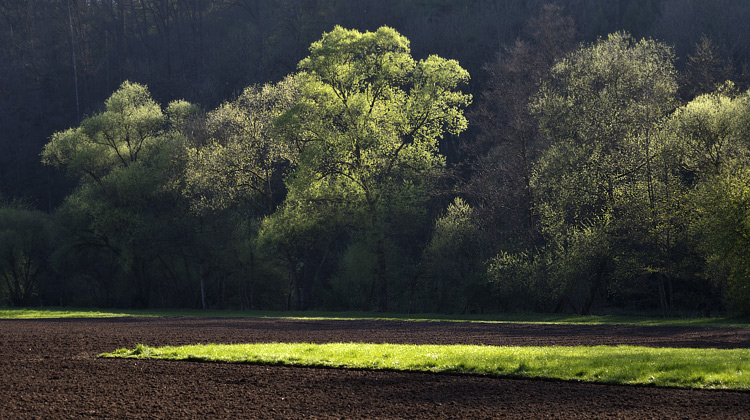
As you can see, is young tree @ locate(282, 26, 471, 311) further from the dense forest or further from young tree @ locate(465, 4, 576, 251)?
young tree @ locate(465, 4, 576, 251)

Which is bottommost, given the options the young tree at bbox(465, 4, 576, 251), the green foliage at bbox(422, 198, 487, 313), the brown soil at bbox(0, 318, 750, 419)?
the brown soil at bbox(0, 318, 750, 419)

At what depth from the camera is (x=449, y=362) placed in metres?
16.8

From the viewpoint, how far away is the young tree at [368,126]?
156 ft

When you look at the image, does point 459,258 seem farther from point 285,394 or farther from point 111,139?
point 285,394

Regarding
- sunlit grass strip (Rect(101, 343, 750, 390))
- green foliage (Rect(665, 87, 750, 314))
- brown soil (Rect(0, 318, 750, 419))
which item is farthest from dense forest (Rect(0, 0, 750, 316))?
brown soil (Rect(0, 318, 750, 419))

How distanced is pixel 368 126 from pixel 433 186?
21.6ft

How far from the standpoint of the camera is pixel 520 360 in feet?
54.6

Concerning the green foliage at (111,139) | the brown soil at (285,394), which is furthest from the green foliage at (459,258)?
the brown soil at (285,394)

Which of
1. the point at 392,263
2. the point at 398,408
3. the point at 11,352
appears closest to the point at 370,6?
the point at 392,263

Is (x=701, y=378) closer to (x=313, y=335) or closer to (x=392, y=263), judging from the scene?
(x=313, y=335)

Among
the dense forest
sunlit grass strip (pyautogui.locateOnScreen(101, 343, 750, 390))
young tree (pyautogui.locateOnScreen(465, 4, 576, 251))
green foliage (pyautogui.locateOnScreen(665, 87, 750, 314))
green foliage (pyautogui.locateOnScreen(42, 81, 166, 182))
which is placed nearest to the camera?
sunlit grass strip (pyautogui.locateOnScreen(101, 343, 750, 390))

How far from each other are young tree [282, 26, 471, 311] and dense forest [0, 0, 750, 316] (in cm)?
16

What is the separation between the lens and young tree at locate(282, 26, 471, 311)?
4766 cm

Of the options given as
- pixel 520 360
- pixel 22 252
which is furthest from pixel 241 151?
pixel 520 360
